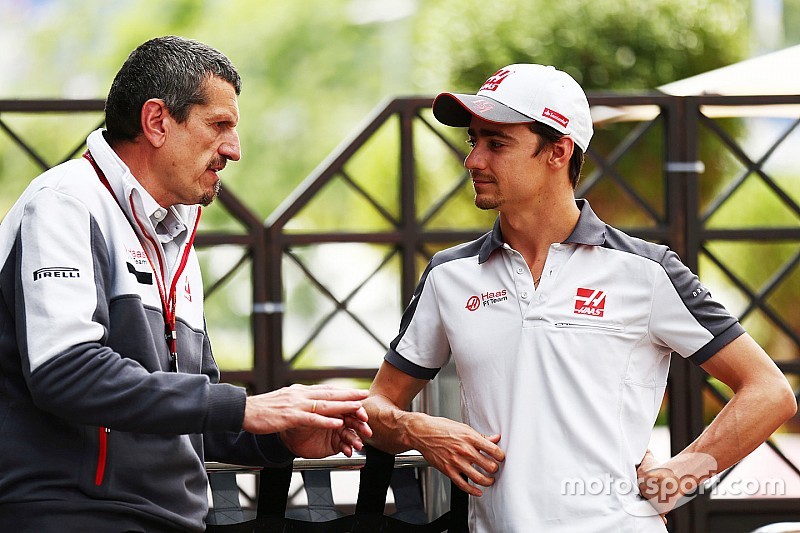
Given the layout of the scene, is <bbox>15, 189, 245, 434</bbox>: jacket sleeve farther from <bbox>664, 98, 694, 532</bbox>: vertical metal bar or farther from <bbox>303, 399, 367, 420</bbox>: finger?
<bbox>664, 98, 694, 532</bbox>: vertical metal bar

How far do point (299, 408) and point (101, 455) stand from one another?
400mm

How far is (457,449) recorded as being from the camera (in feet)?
8.90

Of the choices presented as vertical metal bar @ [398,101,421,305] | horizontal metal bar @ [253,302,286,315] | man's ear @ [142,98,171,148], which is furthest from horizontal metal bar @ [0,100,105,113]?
man's ear @ [142,98,171,148]

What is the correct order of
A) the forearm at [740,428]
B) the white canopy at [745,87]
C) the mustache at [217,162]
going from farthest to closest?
the white canopy at [745,87]
the forearm at [740,428]
the mustache at [217,162]

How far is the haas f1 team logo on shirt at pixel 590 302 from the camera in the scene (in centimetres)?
274

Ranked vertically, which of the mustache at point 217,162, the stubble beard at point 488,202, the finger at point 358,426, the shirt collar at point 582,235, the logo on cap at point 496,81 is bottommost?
the finger at point 358,426

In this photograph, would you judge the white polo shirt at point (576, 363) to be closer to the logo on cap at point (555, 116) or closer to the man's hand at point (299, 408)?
the logo on cap at point (555, 116)

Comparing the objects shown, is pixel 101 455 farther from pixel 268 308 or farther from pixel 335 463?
pixel 268 308

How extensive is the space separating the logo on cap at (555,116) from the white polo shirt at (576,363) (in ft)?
0.80

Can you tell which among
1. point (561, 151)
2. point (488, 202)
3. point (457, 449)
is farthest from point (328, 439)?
point (561, 151)

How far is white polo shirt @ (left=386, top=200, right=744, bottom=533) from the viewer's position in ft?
8.70

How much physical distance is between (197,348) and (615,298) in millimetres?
967

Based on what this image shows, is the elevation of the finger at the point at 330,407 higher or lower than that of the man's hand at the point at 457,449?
higher

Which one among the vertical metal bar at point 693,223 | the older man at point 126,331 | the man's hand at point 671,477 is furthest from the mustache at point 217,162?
the vertical metal bar at point 693,223
